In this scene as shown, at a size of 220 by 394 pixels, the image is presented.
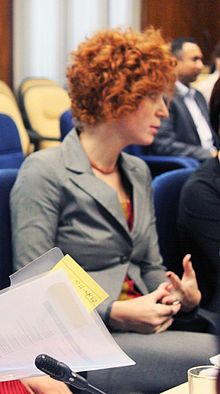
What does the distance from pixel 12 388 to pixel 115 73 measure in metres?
1.15

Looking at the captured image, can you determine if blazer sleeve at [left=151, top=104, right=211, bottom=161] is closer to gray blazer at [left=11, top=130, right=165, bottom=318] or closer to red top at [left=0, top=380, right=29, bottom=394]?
gray blazer at [left=11, top=130, right=165, bottom=318]

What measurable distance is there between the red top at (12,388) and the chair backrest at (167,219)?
49.4 inches

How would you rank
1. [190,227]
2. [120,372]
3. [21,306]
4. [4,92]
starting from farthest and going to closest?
[4,92], [190,227], [120,372], [21,306]

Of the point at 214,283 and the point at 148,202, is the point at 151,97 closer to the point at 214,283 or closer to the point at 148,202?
the point at 148,202

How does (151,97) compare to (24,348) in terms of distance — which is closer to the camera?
(24,348)

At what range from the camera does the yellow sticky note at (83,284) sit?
55.1 inches

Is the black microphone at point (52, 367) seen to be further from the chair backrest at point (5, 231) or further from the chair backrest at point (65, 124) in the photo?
the chair backrest at point (65, 124)

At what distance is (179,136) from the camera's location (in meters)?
5.86

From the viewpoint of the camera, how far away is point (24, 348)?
136cm

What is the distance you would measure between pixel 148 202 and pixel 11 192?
0.47 metres

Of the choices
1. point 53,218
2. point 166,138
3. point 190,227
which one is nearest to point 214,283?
point 190,227

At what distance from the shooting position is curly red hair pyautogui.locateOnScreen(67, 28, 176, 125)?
2485 millimetres

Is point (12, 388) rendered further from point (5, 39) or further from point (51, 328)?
point (5, 39)

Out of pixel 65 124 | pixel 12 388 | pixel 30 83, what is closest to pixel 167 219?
pixel 12 388
